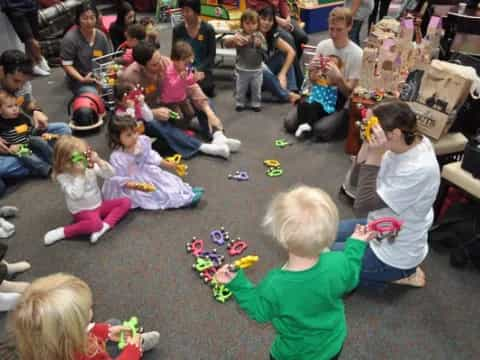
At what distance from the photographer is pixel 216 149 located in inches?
147

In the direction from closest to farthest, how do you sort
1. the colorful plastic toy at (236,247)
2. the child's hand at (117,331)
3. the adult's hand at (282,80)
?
the child's hand at (117,331)
the colorful plastic toy at (236,247)
the adult's hand at (282,80)

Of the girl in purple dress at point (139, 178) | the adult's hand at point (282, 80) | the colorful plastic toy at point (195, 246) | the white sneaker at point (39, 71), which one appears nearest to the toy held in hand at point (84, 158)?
the girl in purple dress at point (139, 178)

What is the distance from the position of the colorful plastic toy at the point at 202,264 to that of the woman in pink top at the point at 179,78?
1.65 meters

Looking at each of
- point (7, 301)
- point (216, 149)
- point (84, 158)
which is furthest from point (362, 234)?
point (216, 149)

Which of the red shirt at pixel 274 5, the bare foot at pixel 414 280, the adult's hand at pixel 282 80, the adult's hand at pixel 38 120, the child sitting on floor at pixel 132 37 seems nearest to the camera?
the bare foot at pixel 414 280

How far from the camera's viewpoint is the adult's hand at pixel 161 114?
3.62m

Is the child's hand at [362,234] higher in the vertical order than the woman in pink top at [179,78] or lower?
higher

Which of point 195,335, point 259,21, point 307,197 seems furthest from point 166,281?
point 259,21

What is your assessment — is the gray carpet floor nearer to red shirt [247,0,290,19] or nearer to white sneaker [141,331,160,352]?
white sneaker [141,331,160,352]

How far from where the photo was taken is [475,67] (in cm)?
311

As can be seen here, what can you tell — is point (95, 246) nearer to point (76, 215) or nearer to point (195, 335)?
point (76, 215)

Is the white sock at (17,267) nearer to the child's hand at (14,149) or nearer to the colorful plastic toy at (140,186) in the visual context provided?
the colorful plastic toy at (140,186)

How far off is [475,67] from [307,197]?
2.41 m

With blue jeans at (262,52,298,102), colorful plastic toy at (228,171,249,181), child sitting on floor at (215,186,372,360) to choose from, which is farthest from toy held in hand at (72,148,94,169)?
blue jeans at (262,52,298,102)
